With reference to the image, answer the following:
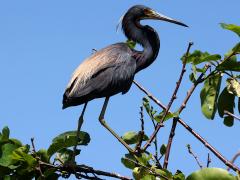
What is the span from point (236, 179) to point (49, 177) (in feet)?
6.97

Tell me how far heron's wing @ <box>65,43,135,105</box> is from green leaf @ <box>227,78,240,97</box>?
2.89 meters

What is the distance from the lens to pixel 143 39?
24.8 ft

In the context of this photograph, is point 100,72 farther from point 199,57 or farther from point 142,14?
point 199,57

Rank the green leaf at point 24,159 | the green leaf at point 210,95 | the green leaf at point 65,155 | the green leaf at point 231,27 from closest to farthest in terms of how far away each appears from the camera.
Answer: the green leaf at point 231,27
the green leaf at point 210,95
the green leaf at point 24,159
the green leaf at point 65,155

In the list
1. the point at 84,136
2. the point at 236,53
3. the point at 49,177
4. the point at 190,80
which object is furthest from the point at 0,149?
the point at 236,53

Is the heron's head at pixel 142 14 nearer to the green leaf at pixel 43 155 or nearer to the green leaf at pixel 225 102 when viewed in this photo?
the green leaf at pixel 43 155

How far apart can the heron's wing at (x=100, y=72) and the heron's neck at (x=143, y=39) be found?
0.31 m

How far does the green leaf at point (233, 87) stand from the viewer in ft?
11.6

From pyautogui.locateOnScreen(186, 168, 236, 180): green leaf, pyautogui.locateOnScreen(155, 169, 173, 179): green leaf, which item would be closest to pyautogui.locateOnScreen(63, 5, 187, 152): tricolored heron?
pyautogui.locateOnScreen(155, 169, 173, 179): green leaf

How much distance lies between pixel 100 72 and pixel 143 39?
3.93 ft

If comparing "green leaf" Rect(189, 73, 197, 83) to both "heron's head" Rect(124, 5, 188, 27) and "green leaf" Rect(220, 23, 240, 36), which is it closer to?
"green leaf" Rect(220, 23, 240, 36)

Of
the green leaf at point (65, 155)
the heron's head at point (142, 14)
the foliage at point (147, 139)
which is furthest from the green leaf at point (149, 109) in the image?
the heron's head at point (142, 14)

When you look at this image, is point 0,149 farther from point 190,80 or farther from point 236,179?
point 236,179

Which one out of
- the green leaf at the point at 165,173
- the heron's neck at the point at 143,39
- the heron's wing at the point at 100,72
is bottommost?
the green leaf at the point at 165,173
